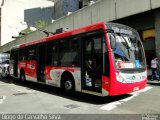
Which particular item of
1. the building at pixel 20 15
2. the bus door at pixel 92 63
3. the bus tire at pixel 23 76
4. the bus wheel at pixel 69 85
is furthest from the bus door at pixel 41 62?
the building at pixel 20 15

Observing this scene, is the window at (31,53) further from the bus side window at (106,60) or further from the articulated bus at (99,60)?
the bus side window at (106,60)

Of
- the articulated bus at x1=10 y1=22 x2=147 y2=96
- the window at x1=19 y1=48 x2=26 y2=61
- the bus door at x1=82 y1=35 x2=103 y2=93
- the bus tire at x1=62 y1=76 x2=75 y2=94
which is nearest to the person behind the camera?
the articulated bus at x1=10 y1=22 x2=147 y2=96

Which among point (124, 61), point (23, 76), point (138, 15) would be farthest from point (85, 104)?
point (138, 15)

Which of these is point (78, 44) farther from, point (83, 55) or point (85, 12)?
point (85, 12)

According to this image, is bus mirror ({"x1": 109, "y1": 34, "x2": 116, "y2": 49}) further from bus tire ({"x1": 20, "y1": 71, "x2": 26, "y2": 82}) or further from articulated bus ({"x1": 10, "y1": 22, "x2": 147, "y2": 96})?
bus tire ({"x1": 20, "y1": 71, "x2": 26, "y2": 82})

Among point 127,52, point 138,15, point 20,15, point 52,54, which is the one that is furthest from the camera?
point 20,15

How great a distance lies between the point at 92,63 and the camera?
412 inches

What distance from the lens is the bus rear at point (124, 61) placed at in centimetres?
955

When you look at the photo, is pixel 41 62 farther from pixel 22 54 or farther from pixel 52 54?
pixel 22 54

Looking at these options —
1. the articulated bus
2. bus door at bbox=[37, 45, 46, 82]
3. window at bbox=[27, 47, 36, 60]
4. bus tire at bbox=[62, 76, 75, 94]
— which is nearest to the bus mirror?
the articulated bus

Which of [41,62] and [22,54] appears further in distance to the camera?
[22,54]

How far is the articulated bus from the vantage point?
9.69 m

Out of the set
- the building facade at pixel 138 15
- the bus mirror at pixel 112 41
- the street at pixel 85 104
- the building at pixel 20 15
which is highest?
the building at pixel 20 15

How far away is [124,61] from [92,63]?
1244 mm
